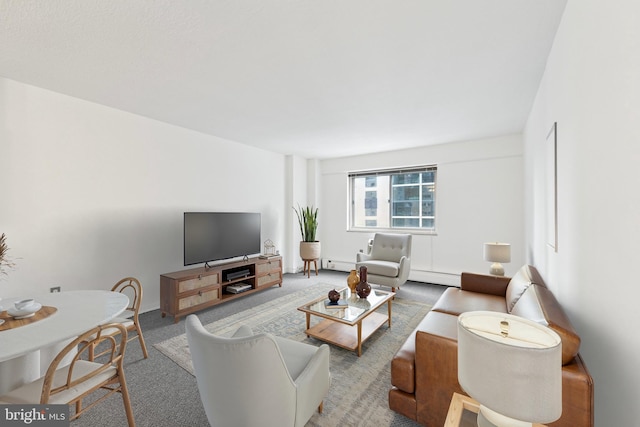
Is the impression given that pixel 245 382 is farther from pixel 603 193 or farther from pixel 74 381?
pixel 603 193

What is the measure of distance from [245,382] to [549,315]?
1520 mm

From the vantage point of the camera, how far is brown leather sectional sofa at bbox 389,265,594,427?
115 centimetres

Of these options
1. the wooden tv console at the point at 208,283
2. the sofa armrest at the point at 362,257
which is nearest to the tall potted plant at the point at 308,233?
the wooden tv console at the point at 208,283

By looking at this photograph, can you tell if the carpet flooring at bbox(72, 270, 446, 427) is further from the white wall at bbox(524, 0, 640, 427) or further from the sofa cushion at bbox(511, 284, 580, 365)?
the white wall at bbox(524, 0, 640, 427)

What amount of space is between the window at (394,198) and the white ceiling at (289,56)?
179 centimetres

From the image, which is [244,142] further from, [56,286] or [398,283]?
[398,283]

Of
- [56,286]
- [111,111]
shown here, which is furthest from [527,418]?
[111,111]

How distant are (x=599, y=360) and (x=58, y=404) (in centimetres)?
257

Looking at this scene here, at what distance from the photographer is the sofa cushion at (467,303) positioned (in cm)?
248

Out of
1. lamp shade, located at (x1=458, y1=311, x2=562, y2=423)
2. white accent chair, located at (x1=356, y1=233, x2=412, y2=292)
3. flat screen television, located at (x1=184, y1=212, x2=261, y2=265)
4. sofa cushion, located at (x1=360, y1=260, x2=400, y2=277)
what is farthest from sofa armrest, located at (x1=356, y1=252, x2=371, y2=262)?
lamp shade, located at (x1=458, y1=311, x2=562, y2=423)

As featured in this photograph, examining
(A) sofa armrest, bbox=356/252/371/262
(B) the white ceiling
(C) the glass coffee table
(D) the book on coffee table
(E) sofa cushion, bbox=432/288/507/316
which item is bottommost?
(C) the glass coffee table

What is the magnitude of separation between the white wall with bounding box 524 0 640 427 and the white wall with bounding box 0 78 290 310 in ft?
14.1

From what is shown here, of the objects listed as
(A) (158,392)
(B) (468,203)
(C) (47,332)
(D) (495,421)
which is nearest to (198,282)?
(A) (158,392)

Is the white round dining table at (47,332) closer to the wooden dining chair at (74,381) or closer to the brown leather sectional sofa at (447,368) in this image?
the wooden dining chair at (74,381)
